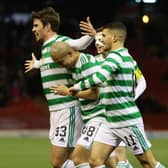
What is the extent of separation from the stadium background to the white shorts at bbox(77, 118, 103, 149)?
10921 millimetres

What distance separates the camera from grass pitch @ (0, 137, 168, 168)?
12.6 m

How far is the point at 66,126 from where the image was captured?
29.3ft

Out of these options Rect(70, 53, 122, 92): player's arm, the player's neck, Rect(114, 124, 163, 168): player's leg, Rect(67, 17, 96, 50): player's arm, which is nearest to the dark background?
the player's neck

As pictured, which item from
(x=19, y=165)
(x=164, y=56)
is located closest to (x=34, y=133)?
(x=164, y=56)

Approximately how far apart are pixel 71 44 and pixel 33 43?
47.7 feet

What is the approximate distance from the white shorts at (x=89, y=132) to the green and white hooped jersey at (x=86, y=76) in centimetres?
6

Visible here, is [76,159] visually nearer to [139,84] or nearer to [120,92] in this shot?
[120,92]

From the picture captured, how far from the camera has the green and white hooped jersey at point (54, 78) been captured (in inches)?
350

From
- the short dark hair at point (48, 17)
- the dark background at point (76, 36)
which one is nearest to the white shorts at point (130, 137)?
the short dark hair at point (48, 17)

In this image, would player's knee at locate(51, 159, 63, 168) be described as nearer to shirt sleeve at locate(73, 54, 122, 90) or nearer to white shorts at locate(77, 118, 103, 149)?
white shorts at locate(77, 118, 103, 149)

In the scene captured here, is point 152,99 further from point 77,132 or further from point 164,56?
point 77,132

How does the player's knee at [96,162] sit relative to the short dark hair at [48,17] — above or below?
below

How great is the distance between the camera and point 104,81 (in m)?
8.12

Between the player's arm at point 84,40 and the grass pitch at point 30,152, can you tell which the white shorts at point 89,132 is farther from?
the grass pitch at point 30,152
